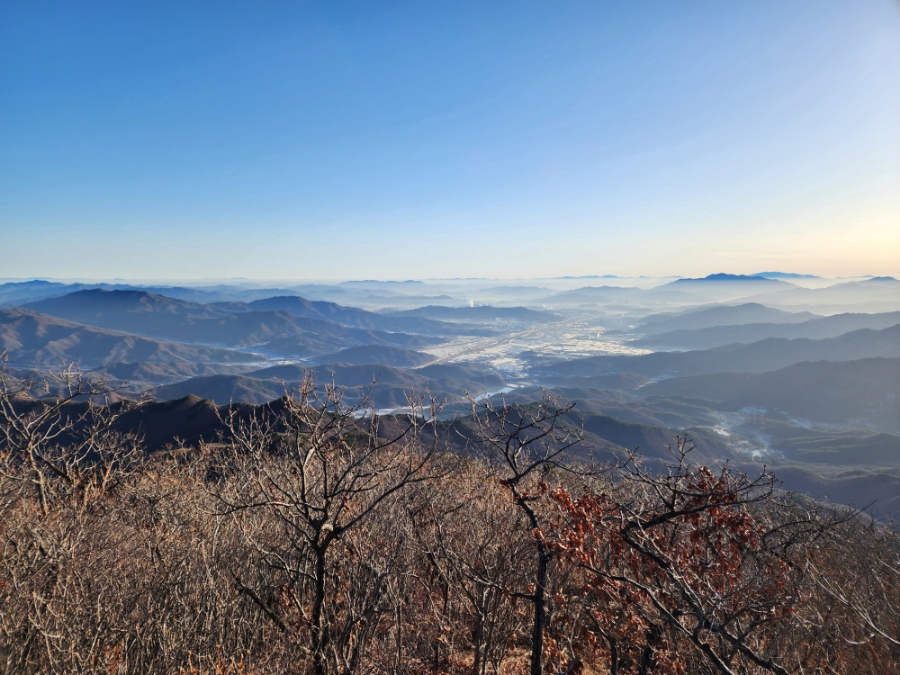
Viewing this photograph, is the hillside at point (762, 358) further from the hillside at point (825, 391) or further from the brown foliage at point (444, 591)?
the brown foliage at point (444, 591)

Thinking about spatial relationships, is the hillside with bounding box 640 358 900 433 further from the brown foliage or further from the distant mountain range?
the brown foliage

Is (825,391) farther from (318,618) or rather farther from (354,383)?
(318,618)

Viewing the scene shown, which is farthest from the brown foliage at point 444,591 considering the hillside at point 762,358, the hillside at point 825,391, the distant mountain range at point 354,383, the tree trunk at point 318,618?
the hillside at point 762,358

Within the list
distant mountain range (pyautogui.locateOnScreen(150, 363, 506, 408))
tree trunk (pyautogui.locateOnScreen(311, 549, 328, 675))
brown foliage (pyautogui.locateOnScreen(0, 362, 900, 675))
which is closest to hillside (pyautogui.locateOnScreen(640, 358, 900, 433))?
distant mountain range (pyautogui.locateOnScreen(150, 363, 506, 408))

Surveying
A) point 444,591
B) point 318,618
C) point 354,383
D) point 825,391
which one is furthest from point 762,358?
point 318,618

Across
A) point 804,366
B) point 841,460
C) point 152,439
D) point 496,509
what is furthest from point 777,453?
point 152,439

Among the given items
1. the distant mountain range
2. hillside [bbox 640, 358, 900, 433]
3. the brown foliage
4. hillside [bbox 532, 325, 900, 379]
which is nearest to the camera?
the brown foliage

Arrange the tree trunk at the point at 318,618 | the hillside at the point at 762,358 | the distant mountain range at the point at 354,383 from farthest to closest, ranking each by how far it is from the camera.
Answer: the hillside at the point at 762,358 < the distant mountain range at the point at 354,383 < the tree trunk at the point at 318,618

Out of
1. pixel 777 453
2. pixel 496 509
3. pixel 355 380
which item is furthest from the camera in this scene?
pixel 355 380

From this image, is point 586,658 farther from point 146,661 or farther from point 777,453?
point 777,453

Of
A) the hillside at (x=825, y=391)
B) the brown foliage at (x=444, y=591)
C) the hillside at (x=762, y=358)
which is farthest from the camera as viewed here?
the hillside at (x=762, y=358)

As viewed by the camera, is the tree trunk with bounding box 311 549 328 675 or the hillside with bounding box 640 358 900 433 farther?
the hillside with bounding box 640 358 900 433
